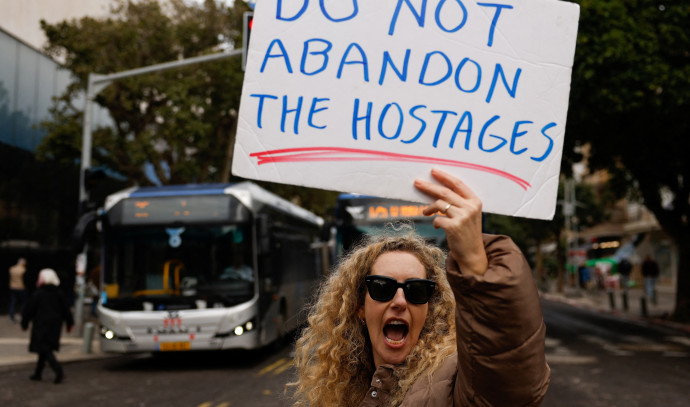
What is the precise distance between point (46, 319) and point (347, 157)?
9.84 meters

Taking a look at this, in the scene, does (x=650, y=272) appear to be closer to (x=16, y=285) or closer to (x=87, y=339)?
(x=87, y=339)

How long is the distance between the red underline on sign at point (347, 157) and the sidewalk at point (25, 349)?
461 inches

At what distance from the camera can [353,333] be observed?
8.14 feet

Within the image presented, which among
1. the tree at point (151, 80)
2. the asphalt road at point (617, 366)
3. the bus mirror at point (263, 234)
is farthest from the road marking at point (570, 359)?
the tree at point (151, 80)

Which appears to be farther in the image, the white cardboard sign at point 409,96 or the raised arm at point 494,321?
the white cardboard sign at point 409,96

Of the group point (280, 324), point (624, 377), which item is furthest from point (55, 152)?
point (624, 377)

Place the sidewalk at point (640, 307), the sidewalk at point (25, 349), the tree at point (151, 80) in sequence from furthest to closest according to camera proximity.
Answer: the tree at point (151, 80) → the sidewalk at point (640, 307) → the sidewalk at point (25, 349)

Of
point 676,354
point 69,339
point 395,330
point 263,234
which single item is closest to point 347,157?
point 395,330

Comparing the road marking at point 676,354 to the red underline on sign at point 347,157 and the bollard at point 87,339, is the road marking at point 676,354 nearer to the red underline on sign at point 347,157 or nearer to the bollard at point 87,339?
the bollard at point 87,339

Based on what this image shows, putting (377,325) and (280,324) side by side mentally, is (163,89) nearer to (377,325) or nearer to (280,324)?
(280,324)

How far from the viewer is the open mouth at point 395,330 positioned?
2236 mm

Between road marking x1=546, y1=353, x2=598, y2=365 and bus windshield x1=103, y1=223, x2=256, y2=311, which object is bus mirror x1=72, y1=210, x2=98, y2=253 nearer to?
bus windshield x1=103, y1=223, x2=256, y2=311

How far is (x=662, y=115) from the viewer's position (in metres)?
15.1

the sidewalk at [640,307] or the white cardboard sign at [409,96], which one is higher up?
the white cardboard sign at [409,96]
